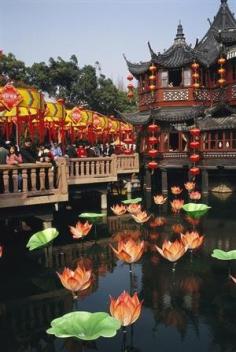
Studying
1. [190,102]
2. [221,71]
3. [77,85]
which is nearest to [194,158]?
[190,102]

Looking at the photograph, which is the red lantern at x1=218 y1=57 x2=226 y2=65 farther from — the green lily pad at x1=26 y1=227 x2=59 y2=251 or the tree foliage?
the tree foliage

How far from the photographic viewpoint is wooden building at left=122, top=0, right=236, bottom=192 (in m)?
21.0

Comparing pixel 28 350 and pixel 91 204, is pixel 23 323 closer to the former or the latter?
pixel 28 350

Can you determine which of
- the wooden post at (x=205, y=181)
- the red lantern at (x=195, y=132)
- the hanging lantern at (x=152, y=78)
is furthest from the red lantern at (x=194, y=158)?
the hanging lantern at (x=152, y=78)

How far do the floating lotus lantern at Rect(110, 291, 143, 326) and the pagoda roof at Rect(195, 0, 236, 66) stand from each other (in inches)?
831

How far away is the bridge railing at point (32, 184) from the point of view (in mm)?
9859

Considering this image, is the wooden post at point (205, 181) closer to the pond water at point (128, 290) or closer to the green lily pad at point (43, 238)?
the pond water at point (128, 290)

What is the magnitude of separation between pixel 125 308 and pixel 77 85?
46.9 meters

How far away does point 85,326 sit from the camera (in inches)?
199

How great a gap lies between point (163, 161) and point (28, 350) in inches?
691

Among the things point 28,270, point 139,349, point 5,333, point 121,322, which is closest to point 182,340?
point 139,349

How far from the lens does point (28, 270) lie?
9281mm

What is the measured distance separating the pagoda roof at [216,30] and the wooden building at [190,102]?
18cm

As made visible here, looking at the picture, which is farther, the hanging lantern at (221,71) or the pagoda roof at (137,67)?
the pagoda roof at (137,67)
